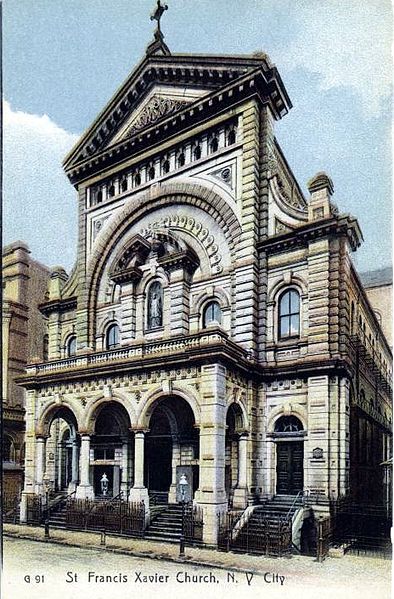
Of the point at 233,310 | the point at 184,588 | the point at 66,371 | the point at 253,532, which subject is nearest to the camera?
the point at 184,588

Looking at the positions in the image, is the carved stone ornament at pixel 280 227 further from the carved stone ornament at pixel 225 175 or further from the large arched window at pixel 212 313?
the large arched window at pixel 212 313

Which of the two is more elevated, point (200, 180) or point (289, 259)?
point (200, 180)

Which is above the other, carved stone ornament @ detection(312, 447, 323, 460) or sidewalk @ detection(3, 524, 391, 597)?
carved stone ornament @ detection(312, 447, 323, 460)

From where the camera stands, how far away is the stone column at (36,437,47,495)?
47.1 feet

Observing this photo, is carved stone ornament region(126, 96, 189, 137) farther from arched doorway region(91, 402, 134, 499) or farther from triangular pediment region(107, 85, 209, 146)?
arched doorway region(91, 402, 134, 499)

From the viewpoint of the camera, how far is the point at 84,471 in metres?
14.1

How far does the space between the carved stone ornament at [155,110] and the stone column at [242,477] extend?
723 cm

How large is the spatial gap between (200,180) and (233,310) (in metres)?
3.05

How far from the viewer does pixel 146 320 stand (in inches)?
571

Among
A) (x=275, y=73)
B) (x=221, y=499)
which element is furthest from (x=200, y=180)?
(x=221, y=499)

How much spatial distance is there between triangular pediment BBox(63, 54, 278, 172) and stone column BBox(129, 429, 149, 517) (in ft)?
19.2

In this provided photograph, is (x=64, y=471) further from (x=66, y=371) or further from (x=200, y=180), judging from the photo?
(x=200, y=180)

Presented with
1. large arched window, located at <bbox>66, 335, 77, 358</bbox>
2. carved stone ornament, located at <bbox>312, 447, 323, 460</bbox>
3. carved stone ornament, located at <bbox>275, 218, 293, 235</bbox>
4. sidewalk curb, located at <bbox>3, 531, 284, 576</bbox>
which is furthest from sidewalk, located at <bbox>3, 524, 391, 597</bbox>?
carved stone ornament, located at <bbox>275, 218, 293, 235</bbox>

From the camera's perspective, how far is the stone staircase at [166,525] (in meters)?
12.1
